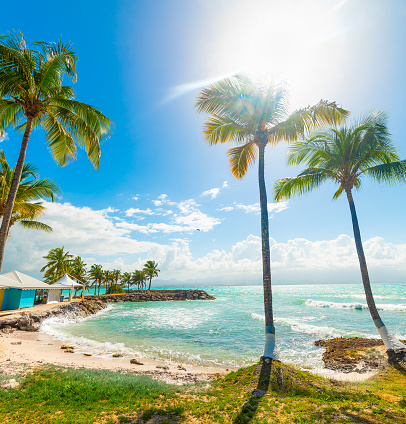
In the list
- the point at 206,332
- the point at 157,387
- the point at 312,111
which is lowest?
the point at 206,332

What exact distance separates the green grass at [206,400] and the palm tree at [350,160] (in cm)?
573

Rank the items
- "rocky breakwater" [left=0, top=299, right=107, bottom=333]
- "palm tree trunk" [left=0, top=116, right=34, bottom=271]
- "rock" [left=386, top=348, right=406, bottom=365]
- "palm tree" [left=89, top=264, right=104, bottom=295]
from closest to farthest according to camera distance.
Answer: "palm tree trunk" [left=0, top=116, right=34, bottom=271] → "rock" [left=386, top=348, right=406, bottom=365] → "rocky breakwater" [left=0, top=299, right=107, bottom=333] → "palm tree" [left=89, top=264, right=104, bottom=295]

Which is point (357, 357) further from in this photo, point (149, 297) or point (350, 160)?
point (149, 297)

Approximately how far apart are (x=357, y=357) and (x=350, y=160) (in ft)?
31.2

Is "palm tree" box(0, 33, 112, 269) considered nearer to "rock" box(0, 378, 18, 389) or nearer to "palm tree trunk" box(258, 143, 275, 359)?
"rock" box(0, 378, 18, 389)

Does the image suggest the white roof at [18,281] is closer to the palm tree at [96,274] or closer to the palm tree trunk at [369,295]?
the palm tree trunk at [369,295]

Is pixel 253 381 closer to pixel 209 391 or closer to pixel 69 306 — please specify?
pixel 209 391

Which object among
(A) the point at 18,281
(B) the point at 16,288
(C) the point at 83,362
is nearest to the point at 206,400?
(C) the point at 83,362

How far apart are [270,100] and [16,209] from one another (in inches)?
684

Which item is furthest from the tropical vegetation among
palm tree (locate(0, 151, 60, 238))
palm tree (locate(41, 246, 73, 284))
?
palm tree (locate(0, 151, 60, 238))

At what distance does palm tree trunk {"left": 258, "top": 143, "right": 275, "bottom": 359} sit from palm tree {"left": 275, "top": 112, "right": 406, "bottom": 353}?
8.09 ft

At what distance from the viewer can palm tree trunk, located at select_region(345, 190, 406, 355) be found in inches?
377

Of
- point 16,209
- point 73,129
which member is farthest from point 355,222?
point 16,209

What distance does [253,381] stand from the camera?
6871mm
